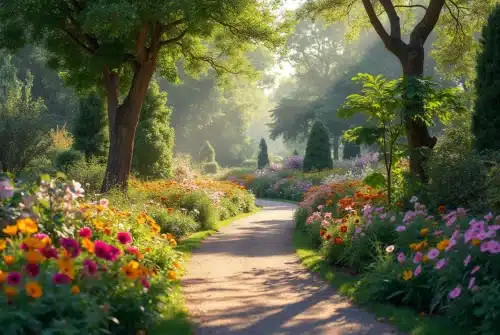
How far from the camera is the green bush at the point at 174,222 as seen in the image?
12.1 metres

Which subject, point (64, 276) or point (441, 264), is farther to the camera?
point (441, 264)

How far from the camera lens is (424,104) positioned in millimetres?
10812

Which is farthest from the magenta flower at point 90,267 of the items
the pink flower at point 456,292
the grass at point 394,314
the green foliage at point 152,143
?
the green foliage at point 152,143

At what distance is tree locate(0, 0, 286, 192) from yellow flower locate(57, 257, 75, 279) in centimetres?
800

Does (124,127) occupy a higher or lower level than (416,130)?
higher

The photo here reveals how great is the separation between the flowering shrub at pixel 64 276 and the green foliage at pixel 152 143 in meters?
14.8

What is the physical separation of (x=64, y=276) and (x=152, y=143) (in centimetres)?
1732

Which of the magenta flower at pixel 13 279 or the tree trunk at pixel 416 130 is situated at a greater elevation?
the tree trunk at pixel 416 130

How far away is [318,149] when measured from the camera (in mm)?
31438

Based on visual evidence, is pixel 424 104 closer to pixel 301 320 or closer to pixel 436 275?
pixel 436 275

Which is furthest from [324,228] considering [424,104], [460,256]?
[460,256]

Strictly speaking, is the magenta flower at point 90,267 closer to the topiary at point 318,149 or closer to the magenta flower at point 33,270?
the magenta flower at point 33,270

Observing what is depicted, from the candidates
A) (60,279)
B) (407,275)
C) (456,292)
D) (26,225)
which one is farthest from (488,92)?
(60,279)

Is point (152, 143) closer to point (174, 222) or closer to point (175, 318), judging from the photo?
point (174, 222)
